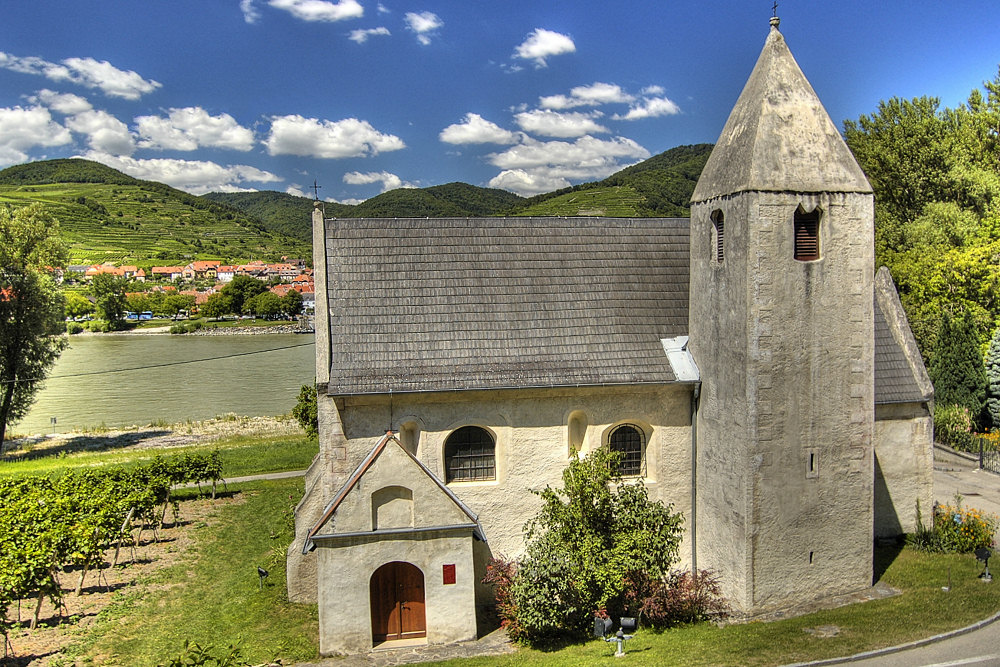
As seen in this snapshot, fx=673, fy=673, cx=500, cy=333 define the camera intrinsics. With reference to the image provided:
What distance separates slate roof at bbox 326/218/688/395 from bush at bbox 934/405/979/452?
20674 mm

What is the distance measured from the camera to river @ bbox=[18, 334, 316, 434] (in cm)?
5244

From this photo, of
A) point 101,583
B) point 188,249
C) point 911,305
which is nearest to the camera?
point 101,583

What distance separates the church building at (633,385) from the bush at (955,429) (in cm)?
1387

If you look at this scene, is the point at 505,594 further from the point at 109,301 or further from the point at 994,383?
the point at 109,301

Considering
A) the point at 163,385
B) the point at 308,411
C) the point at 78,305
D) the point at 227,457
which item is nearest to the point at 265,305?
the point at 78,305

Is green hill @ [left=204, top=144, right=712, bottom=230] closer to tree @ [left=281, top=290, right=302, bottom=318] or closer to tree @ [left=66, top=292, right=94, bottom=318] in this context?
tree @ [left=281, top=290, right=302, bottom=318]

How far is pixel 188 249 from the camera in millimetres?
177000

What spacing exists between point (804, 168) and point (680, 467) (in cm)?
778

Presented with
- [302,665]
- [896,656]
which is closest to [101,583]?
[302,665]

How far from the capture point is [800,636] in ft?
46.0

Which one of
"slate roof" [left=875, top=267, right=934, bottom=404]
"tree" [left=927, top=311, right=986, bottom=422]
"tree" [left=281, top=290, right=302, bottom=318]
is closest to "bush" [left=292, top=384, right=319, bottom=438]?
"slate roof" [left=875, top=267, right=934, bottom=404]

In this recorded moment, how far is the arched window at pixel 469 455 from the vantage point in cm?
1689

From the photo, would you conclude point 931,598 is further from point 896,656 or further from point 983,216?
point 983,216

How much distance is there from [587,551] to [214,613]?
32.8 feet
